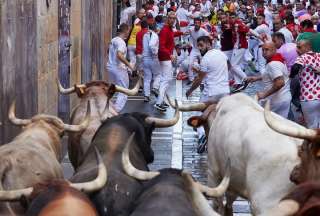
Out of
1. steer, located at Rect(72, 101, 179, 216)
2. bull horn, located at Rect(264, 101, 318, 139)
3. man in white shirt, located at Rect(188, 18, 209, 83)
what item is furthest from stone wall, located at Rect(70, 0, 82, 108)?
bull horn, located at Rect(264, 101, 318, 139)

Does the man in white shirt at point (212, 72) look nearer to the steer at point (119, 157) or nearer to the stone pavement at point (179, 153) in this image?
the stone pavement at point (179, 153)

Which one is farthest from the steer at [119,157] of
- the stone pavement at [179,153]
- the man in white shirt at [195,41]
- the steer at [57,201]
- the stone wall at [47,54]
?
the man in white shirt at [195,41]

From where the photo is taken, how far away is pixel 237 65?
25766 mm

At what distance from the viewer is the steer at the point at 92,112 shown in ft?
37.8

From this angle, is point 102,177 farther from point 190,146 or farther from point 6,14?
point 190,146

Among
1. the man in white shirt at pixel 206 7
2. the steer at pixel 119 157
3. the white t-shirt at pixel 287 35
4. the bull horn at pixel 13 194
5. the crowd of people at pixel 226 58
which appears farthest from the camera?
the man in white shirt at pixel 206 7

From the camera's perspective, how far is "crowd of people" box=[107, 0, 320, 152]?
1409 centimetres

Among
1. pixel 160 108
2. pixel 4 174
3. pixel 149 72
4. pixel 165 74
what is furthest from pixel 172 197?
pixel 149 72

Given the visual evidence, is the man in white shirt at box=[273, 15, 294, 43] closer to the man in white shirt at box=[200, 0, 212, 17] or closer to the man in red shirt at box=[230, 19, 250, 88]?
the man in red shirt at box=[230, 19, 250, 88]

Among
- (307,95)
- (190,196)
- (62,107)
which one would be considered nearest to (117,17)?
(62,107)

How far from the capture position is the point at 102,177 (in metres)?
7.73

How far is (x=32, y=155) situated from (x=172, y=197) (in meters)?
2.51

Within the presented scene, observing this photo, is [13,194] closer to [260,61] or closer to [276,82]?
[276,82]

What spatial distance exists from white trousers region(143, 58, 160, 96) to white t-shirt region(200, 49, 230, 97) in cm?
650
